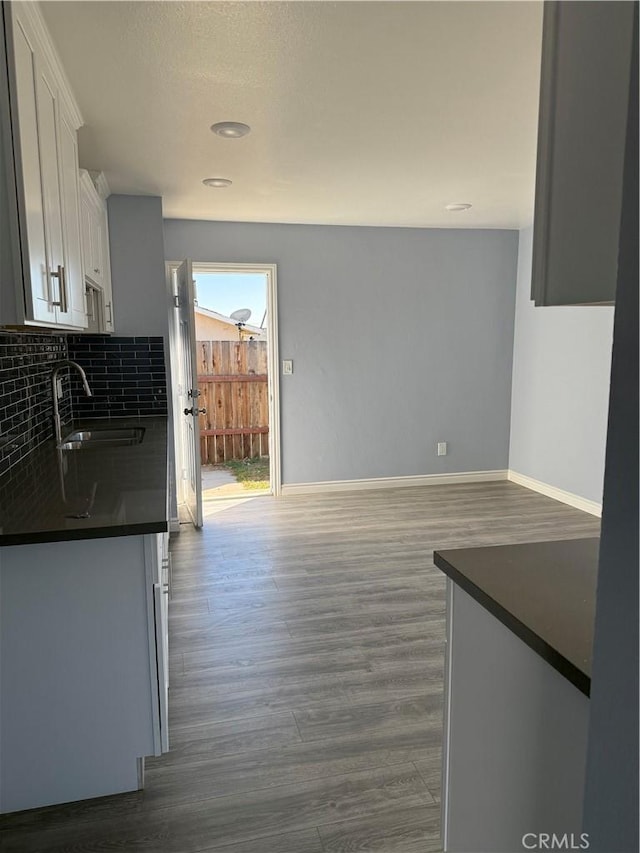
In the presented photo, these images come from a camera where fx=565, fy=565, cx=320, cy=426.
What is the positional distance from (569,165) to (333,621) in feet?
8.27

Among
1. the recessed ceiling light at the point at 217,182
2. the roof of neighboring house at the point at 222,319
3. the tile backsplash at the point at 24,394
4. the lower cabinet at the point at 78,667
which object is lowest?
the lower cabinet at the point at 78,667

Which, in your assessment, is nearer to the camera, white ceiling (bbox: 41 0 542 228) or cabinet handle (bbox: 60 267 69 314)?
white ceiling (bbox: 41 0 542 228)

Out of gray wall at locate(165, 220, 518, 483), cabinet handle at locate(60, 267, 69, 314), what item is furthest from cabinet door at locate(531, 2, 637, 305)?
gray wall at locate(165, 220, 518, 483)

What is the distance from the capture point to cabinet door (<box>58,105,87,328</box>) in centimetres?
212

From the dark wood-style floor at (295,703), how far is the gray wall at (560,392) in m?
0.77

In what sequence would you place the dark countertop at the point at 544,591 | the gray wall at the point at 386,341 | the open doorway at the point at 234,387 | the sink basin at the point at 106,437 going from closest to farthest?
the dark countertop at the point at 544,591, the sink basin at the point at 106,437, the gray wall at the point at 386,341, the open doorway at the point at 234,387

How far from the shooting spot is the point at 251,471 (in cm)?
692

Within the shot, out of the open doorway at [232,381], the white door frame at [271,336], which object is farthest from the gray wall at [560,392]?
the open doorway at [232,381]

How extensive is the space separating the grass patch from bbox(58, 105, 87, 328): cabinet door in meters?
4.10

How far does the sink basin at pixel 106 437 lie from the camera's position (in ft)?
10.8

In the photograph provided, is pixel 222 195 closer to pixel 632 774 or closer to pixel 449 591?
pixel 449 591

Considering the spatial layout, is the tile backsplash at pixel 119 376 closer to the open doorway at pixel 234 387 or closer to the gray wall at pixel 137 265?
the gray wall at pixel 137 265

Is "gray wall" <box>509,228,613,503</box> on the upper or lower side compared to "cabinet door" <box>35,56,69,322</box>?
lower

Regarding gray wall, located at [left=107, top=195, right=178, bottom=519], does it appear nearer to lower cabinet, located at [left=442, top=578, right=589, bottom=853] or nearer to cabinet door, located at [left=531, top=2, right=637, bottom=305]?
lower cabinet, located at [left=442, top=578, right=589, bottom=853]
